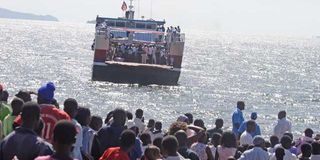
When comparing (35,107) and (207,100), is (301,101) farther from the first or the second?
(35,107)

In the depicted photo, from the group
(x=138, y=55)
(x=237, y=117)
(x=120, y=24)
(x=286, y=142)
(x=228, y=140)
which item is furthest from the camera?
(x=120, y=24)

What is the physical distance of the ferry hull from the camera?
44781 mm

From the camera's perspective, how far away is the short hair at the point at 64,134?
6039mm

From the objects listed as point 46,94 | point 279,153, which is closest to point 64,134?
point 46,94

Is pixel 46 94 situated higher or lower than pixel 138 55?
higher

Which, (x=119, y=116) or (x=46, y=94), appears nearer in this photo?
(x=46, y=94)

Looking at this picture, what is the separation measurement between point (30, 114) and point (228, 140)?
4442 mm

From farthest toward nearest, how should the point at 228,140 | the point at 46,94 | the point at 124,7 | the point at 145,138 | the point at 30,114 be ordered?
the point at 124,7, the point at 228,140, the point at 145,138, the point at 46,94, the point at 30,114

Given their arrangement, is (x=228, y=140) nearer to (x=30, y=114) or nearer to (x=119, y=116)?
(x=119, y=116)

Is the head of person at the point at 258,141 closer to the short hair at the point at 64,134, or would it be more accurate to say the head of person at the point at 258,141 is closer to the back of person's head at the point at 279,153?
the back of person's head at the point at 279,153

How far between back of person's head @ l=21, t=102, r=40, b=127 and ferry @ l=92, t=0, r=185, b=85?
3731 centimetres

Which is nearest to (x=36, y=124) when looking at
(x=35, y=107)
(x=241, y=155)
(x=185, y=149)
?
(x=35, y=107)

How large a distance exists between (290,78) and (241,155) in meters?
67.4

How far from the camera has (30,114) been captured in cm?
696
